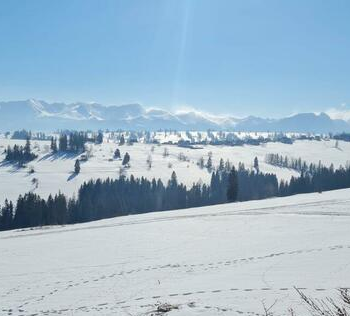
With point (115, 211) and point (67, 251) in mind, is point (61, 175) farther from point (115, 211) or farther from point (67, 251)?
point (67, 251)

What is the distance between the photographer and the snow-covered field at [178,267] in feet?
60.0

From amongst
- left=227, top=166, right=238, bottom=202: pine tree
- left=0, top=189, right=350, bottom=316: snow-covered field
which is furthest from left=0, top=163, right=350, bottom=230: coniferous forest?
left=0, top=189, right=350, bottom=316: snow-covered field

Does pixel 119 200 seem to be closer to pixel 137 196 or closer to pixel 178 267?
pixel 137 196

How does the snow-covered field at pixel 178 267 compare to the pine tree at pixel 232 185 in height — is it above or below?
below

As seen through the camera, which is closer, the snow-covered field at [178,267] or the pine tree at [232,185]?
the snow-covered field at [178,267]

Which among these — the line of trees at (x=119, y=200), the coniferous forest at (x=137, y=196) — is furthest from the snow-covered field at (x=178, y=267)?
the coniferous forest at (x=137, y=196)

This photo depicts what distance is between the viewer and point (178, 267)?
25797 millimetres

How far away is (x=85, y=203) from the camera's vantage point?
122 metres

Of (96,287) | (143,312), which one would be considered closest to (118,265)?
(96,287)

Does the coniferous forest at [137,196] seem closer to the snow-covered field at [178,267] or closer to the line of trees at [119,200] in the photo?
the line of trees at [119,200]

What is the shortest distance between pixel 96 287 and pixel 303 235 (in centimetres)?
1992

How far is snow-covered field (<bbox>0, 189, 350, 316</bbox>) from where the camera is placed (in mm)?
18281

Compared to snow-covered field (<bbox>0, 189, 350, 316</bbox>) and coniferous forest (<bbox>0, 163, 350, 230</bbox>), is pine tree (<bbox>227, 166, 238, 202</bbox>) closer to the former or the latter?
coniferous forest (<bbox>0, 163, 350, 230</bbox>)

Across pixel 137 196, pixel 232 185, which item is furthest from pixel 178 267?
pixel 137 196
